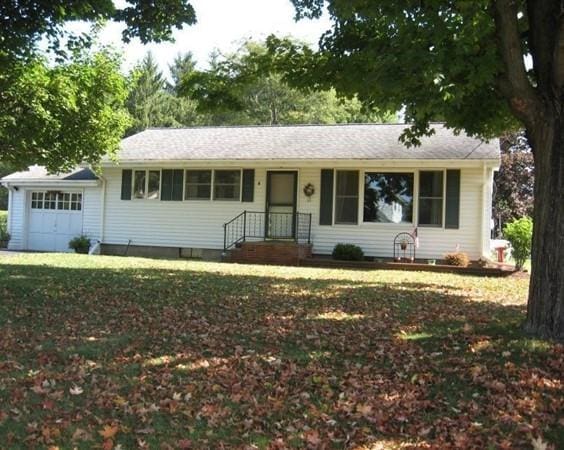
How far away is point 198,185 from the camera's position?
59.0 ft

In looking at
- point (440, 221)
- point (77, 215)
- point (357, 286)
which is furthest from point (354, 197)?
point (77, 215)

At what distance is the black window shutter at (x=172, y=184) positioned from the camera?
18.1 meters

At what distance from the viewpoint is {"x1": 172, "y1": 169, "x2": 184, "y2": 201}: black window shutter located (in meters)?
18.0

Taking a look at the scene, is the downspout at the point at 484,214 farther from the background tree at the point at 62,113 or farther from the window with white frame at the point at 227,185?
the background tree at the point at 62,113

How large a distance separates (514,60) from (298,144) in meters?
12.3

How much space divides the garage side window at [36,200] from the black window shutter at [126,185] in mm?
4284

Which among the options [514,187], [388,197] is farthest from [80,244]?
[514,187]

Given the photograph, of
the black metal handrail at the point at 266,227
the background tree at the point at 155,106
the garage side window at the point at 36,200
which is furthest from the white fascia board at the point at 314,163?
the background tree at the point at 155,106

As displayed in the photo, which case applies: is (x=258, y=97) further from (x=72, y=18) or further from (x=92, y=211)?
(x=72, y=18)

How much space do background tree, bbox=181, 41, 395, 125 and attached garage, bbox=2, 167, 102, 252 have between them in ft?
17.8

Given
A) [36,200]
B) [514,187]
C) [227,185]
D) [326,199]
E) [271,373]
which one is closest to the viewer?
[271,373]

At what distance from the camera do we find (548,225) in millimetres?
5508

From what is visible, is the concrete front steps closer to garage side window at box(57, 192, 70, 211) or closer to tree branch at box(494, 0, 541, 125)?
garage side window at box(57, 192, 70, 211)

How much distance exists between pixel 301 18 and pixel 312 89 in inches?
47.6
